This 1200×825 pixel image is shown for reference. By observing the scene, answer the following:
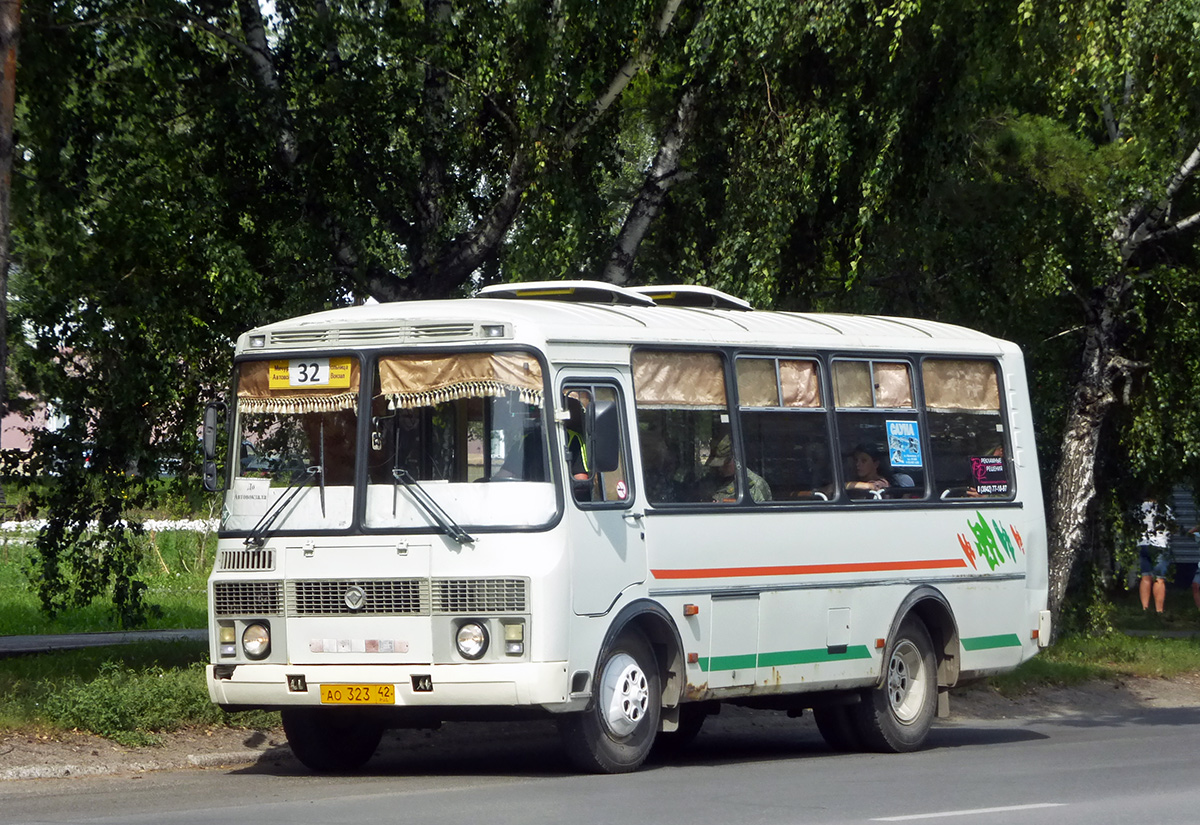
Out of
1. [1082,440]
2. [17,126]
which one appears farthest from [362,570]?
[1082,440]

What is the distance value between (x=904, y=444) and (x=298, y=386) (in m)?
4.87

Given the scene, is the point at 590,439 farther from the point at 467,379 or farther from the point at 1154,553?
the point at 1154,553

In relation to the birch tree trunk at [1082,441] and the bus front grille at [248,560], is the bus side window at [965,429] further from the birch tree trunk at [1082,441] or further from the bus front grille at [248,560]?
the birch tree trunk at [1082,441]

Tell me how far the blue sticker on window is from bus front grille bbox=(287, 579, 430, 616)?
14.6 ft

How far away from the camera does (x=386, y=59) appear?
15.9 meters

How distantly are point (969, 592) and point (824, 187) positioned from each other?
419 centimetres

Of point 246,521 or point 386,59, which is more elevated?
point 386,59

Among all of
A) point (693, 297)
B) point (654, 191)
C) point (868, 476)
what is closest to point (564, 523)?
point (868, 476)

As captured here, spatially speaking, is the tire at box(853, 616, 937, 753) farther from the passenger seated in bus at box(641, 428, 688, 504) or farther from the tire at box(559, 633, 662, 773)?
the passenger seated in bus at box(641, 428, 688, 504)

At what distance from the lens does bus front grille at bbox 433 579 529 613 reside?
1056 centimetres

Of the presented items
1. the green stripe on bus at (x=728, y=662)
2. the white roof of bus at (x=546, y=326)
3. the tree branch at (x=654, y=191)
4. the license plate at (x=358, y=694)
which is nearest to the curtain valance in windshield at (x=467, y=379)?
the white roof of bus at (x=546, y=326)

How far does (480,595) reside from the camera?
34.8ft

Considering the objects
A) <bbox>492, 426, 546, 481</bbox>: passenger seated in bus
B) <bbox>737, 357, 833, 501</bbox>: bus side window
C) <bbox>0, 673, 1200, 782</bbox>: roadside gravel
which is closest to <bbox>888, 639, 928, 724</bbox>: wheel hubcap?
<bbox>737, 357, 833, 501</bbox>: bus side window

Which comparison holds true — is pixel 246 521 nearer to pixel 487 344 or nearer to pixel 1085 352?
pixel 487 344
